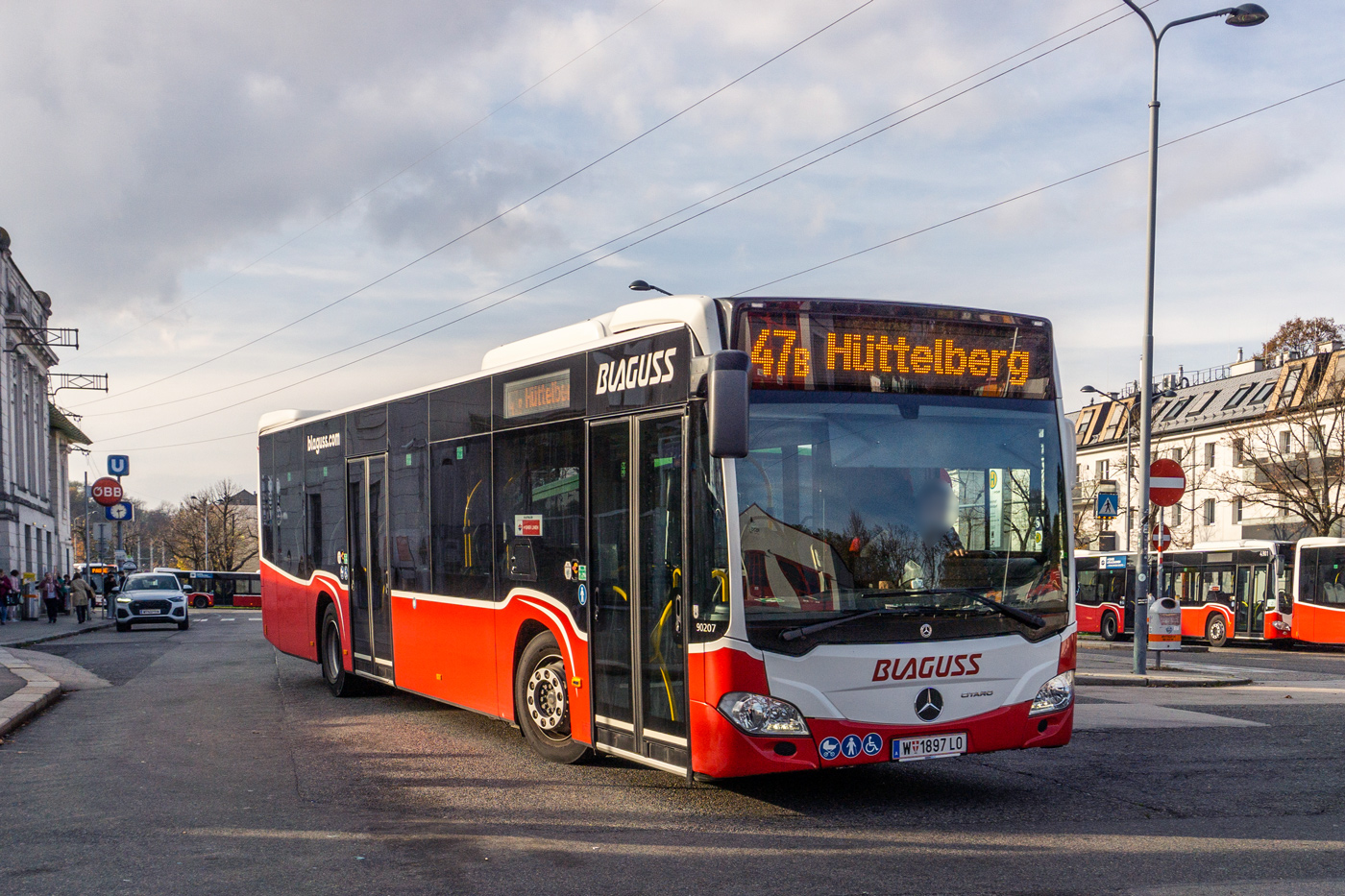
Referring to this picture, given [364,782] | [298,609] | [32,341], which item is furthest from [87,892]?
[32,341]

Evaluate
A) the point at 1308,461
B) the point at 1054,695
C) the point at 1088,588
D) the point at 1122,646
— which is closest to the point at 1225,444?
the point at 1308,461

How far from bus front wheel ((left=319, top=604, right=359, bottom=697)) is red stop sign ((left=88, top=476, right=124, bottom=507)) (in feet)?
144

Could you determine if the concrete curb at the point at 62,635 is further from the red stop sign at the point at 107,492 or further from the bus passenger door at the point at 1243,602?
the bus passenger door at the point at 1243,602

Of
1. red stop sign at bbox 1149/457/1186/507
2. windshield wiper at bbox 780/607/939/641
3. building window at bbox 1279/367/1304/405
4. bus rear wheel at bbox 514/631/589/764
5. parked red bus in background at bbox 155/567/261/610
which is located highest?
building window at bbox 1279/367/1304/405

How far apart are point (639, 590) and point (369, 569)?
5.62 meters

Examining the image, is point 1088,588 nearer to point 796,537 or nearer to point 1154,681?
point 1154,681

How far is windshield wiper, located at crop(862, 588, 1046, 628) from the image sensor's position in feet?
24.1

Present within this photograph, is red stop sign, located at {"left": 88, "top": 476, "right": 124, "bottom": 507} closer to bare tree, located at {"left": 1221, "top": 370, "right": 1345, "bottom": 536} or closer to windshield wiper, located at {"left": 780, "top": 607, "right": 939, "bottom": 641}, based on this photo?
bare tree, located at {"left": 1221, "top": 370, "right": 1345, "bottom": 536}

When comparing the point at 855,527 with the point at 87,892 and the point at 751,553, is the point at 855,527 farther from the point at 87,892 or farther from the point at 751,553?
the point at 87,892

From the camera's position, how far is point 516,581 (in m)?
9.64

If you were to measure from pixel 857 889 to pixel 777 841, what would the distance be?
43.8 inches

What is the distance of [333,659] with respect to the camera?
46.8 ft

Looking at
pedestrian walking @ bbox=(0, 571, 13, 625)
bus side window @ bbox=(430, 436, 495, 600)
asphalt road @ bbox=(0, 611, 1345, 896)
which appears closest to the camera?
asphalt road @ bbox=(0, 611, 1345, 896)

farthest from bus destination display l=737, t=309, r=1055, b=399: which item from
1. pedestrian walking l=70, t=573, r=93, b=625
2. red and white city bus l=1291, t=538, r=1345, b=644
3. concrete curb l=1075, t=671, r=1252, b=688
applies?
pedestrian walking l=70, t=573, r=93, b=625
